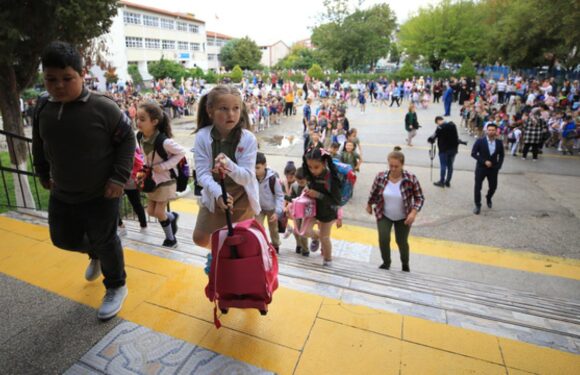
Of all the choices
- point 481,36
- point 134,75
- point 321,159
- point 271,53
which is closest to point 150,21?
point 134,75

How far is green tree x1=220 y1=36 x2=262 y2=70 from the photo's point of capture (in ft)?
224

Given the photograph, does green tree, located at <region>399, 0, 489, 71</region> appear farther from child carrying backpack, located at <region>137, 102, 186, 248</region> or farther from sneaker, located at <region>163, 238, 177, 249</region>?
sneaker, located at <region>163, 238, 177, 249</region>

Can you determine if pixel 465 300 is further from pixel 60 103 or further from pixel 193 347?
pixel 60 103

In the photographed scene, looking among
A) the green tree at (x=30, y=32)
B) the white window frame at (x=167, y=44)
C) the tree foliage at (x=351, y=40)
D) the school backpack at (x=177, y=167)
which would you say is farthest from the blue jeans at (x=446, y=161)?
the white window frame at (x=167, y=44)

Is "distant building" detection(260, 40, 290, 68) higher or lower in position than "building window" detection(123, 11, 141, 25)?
higher

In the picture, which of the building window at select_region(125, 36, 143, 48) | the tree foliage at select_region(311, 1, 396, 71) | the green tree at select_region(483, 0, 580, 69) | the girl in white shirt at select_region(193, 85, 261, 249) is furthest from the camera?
the tree foliage at select_region(311, 1, 396, 71)

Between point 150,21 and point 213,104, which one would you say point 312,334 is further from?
point 150,21

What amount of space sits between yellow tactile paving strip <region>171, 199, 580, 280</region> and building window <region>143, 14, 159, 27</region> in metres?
55.7

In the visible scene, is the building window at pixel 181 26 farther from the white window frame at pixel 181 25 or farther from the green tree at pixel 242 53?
the green tree at pixel 242 53

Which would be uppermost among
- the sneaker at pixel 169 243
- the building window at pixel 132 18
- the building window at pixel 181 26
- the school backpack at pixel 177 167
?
the building window at pixel 181 26

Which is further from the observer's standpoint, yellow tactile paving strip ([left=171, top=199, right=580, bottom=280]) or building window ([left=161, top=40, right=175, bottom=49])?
building window ([left=161, top=40, right=175, bottom=49])

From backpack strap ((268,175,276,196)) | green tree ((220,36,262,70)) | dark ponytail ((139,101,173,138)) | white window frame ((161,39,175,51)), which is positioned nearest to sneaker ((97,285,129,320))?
dark ponytail ((139,101,173,138))

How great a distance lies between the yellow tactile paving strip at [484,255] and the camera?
18.4 feet

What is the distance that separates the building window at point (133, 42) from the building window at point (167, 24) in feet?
19.9
